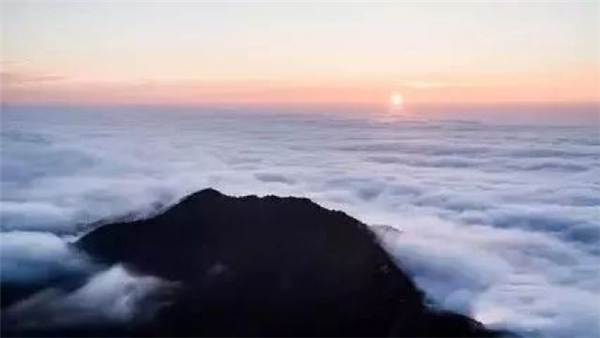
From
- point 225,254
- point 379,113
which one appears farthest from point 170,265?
point 379,113

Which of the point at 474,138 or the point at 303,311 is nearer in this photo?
the point at 303,311

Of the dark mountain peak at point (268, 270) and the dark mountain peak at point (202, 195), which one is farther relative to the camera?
the dark mountain peak at point (202, 195)

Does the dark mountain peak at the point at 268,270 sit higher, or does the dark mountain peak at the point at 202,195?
the dark mountain peak at the point at 202,195

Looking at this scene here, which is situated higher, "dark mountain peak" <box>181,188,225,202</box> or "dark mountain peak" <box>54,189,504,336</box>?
"dark mountain peak" <box>181,188,225,202</box>

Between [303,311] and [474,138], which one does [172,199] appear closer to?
[303,311]

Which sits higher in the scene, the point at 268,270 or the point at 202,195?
the point at 202,195

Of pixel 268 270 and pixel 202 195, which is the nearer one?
pixel 268 270

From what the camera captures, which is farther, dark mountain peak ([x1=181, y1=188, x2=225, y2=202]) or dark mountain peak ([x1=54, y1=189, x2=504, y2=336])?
dark mountain peak ([x1=181, y1=188, x2=225, y2=202])

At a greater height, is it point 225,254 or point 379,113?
point 379,113
